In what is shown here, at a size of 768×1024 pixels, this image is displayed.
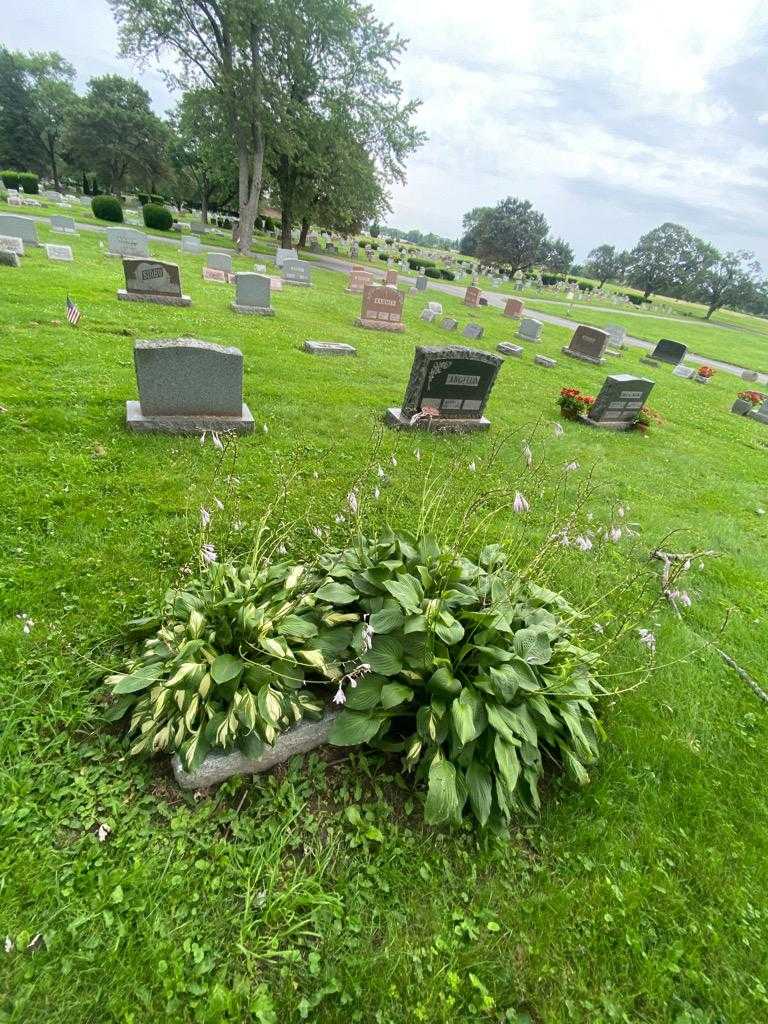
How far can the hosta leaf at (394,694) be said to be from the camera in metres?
2.48

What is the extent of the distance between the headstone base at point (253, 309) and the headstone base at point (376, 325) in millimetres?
3016

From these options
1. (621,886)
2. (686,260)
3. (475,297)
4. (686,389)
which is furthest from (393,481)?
(686,260)

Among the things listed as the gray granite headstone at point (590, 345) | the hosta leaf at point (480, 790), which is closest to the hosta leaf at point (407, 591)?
the hosta leaf at point (480, 790)

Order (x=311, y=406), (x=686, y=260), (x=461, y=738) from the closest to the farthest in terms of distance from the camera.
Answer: (x=461, y=738), (x=311, y=406), (x=686, y=260)

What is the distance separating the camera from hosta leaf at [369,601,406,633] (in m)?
2.67

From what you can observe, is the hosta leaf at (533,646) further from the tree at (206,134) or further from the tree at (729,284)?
the tree at (729,284)

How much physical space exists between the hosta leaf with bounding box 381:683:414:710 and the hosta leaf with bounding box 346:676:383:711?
6cm

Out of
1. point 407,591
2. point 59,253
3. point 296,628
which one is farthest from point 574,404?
point 59,253

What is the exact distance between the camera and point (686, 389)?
57.5ft

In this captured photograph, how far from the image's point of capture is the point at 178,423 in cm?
578

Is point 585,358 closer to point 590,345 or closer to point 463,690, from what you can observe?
point 590,345

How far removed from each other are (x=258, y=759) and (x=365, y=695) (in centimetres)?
64

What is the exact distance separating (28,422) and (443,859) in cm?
597

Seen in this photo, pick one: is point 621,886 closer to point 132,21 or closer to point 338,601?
point 338,601
